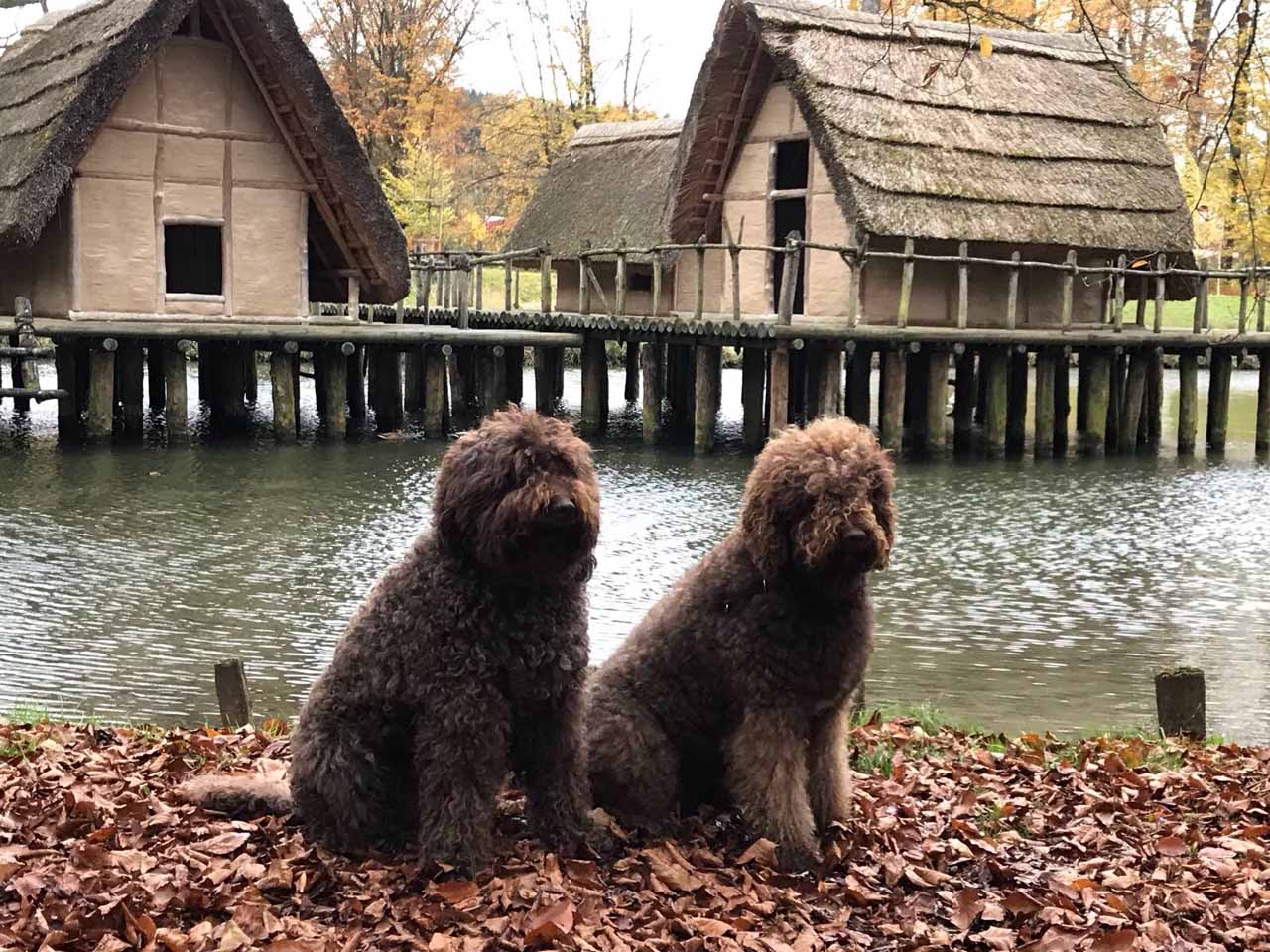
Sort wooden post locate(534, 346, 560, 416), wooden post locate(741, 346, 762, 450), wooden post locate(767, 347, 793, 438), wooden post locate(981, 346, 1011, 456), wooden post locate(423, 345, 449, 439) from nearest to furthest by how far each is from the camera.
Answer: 1. wooden post locate(767, 347, 793, 438)
2. wooden post locate(741, 346, 762, 450)
3. wooden post locate(981, 346, 1011, 456)
4. wooden post locate(423, 345, 449, 439)
5. wooden post locate(534, 346, 560, 416)

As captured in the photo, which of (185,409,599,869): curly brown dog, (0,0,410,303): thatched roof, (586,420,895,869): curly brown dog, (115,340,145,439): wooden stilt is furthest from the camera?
(115,340,145,439): wooden stilt

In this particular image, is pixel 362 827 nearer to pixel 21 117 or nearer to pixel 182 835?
pixel 182 835

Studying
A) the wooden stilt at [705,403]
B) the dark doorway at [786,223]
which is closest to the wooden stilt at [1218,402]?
the dark doorway at [786,223]

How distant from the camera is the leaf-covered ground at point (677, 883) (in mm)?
4176

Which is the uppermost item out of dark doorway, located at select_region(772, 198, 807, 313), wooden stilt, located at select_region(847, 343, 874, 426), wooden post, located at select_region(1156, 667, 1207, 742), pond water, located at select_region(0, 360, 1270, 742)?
dark doorway, located at select_region(772, 198, 807, 313)

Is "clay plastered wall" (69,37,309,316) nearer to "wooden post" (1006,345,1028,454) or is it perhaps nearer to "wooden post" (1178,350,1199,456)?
"wooden post" (1006,345,1028,454)

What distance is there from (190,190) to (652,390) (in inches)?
292

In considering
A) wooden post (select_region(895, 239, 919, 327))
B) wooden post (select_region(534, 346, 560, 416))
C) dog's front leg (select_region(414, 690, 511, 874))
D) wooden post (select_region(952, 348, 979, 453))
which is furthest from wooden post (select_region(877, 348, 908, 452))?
dog's front leg (select_region(414, 690, 511, 874))

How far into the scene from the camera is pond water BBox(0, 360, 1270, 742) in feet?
30.7

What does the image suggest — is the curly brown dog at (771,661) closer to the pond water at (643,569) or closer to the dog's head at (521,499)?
the dog's head at (521,499)

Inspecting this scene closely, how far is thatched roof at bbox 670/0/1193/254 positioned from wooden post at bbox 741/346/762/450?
2491 mm

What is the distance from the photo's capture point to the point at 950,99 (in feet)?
76.0

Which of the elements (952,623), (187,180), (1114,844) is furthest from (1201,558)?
(187,180)

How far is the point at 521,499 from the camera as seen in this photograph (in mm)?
4230
